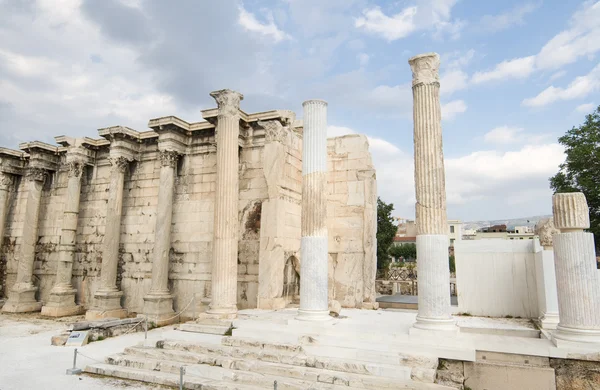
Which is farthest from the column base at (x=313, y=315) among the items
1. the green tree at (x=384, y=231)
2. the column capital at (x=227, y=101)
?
the green tree at (x=384, y=231)

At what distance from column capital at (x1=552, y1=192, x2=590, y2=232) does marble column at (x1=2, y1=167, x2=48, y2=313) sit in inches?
708

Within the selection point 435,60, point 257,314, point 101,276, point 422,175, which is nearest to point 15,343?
point 101,276

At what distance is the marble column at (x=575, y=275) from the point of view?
22.3 ft

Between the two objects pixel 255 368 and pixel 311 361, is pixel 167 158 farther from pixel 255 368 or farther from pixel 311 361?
pixel 311 361

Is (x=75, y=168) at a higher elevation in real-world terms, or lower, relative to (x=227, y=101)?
lower

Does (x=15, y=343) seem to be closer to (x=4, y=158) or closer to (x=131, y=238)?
(x=131, y=238)

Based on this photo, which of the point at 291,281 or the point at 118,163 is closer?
the point at 291,281

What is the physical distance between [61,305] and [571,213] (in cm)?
1591

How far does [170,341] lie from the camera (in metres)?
9.13

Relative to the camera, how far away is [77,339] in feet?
33.6

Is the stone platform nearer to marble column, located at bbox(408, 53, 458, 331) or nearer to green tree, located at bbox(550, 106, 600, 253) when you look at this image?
marble column, located at bbox(408, 53, 458, 331)

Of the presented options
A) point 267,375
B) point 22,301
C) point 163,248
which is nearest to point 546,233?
point 267,375

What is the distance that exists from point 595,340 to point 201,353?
23.9ft

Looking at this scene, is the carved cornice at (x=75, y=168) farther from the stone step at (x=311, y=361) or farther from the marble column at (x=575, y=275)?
the marble column at (x=575, y=275)
